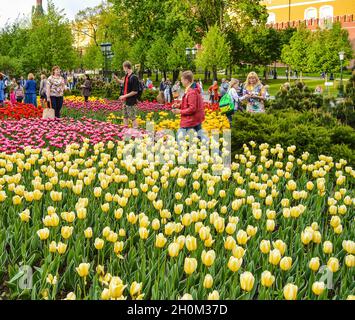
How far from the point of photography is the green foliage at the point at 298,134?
24.9ft

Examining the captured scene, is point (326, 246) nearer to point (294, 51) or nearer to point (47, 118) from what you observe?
point (47, 118)

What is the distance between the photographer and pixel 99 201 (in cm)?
485

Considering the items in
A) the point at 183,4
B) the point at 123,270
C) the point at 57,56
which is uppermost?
the point at 183,4

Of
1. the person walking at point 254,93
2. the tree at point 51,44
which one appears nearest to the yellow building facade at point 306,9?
the tree at point 51,44

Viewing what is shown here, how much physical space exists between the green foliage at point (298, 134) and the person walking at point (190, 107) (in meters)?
0.72

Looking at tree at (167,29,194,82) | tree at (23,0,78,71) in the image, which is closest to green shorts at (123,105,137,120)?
tree at (23,0,78,71)

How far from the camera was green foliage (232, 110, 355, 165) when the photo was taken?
24.9 ft

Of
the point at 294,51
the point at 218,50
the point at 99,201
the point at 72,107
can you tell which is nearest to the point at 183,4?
the point at 218,50

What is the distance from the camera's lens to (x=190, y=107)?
794 centimetres

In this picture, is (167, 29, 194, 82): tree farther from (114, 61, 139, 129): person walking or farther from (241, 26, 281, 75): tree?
(114, 61, 139, 129): person walking

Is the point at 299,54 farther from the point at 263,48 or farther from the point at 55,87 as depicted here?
the point at 55,87
